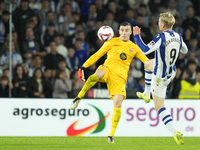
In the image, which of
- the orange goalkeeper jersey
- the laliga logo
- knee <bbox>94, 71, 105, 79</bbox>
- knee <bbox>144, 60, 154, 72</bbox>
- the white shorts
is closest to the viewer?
the white shorts

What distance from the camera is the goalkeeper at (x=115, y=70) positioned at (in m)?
8.03

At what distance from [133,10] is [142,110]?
15.9 feet

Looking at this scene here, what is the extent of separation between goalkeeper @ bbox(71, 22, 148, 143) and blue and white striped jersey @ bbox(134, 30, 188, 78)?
0.98 m

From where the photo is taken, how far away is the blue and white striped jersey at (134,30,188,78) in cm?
701

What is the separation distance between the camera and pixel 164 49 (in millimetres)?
7066

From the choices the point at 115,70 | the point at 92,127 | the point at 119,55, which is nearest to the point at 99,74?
the point at 115,70

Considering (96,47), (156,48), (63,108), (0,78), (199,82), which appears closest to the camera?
(156,48)

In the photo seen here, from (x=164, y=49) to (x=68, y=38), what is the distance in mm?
6808

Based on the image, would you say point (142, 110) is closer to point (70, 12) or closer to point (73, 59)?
point (73, 59)

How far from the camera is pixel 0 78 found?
1170 cm

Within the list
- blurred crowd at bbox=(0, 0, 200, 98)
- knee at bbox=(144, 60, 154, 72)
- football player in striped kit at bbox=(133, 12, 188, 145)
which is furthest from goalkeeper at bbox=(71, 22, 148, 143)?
blurred crowd at bbox=(0, 0, 200, 98)

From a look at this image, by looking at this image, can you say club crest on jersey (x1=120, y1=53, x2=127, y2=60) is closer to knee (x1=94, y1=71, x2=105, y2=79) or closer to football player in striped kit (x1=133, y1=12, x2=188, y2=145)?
knee (x1=94, y1=71, x2=105, y2=79)

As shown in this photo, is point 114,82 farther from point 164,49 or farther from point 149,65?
point 164,49

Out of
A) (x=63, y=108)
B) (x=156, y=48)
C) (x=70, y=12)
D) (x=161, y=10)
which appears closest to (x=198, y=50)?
(x=161, y=10)
